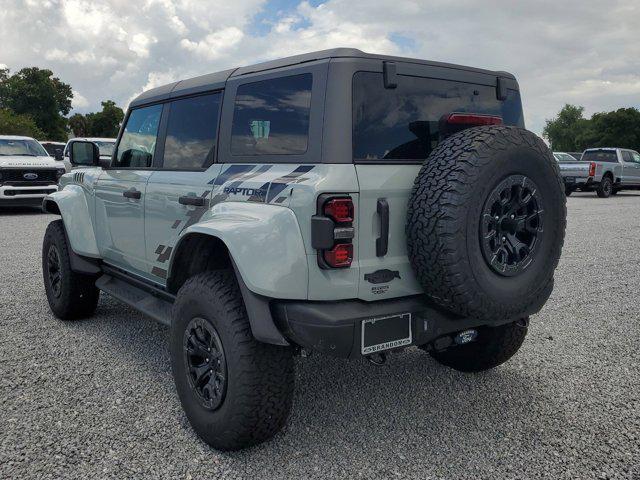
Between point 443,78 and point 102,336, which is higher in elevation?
point 443,78

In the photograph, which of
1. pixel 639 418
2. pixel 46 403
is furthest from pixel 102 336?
pixel 639 418

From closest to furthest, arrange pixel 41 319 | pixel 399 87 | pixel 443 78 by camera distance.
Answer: pixel 399 87 < pixel 443 78 < pixel 41 319

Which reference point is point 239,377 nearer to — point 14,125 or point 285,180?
point 285,180

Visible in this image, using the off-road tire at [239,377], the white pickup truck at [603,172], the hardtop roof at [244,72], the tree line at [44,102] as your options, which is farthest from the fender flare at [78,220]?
the tree line at [44,102]

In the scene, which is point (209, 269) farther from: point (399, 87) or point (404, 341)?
point (399, 87)

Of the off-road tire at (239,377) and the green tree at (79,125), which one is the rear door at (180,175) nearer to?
the off-road tire at (239,377)

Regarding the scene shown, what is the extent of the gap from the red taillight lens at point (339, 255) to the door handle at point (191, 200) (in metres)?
0.99

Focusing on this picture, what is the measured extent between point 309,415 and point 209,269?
99cm

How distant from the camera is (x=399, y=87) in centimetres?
273

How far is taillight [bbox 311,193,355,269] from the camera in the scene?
237 cm

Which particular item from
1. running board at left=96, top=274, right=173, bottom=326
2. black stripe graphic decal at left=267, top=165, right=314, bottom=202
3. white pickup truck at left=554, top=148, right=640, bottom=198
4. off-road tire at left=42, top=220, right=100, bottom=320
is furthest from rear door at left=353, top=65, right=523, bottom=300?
white pickup truck at left=554, top=148, right=640, bottom=198

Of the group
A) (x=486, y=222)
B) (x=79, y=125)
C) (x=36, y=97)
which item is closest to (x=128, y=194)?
(x=486, y=222)

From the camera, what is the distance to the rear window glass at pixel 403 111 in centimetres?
258

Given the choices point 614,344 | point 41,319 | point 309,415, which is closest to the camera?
point 309,415
